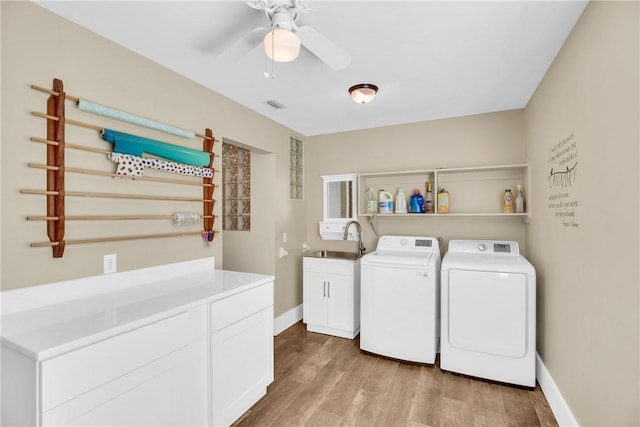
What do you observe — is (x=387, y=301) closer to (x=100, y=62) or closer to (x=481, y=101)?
(x=481, y=101)

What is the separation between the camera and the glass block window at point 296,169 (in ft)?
12.3

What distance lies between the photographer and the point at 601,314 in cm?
144

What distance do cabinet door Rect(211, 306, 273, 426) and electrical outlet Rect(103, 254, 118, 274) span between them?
711 millimetres

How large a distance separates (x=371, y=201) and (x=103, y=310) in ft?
8.65

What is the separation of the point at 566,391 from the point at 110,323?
8.13ft

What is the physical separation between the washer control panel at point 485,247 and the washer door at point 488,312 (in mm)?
555

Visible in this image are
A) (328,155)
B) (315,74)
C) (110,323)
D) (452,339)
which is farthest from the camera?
(328,155)

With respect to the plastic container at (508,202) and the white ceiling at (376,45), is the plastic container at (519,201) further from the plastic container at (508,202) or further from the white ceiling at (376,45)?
the white ceiling at (376,45)

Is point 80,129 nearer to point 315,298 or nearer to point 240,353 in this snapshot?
point 240,353

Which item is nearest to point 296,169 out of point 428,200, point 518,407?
point 428,200

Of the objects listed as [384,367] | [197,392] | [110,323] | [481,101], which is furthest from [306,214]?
[110,323]

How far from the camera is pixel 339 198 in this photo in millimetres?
3777

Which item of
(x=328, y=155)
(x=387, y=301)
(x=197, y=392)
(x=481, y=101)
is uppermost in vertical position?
(x=481, y=101)

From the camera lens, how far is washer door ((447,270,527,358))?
228cm
